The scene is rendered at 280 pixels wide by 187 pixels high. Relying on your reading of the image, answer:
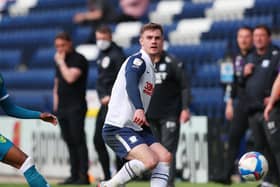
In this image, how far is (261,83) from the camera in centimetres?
984

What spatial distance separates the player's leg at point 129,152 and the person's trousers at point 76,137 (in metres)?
3.82

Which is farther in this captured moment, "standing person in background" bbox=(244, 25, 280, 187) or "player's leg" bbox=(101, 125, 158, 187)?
"standing person in background" bbox=(244, 25, 280, 187)

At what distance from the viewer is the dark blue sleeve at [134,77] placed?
6.81 meters

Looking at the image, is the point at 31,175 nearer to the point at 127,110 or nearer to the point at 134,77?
the point at 127,110

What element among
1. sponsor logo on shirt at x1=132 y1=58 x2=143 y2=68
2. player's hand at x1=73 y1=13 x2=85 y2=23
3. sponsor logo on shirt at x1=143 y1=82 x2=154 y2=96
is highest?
player's hand at x1=73 y1=13 x2=85 y2=23

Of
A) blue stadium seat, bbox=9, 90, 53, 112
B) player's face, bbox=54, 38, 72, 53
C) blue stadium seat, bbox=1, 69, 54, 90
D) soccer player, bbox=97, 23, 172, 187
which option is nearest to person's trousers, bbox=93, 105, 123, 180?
player's face, bbox=54, 38, 72, 53

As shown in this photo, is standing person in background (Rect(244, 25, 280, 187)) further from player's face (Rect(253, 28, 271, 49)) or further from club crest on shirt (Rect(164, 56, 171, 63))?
club crest on shirt (Rect(164, 56, 171, 63))

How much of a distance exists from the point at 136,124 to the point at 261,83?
10.4ft

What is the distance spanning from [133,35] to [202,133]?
297 inches

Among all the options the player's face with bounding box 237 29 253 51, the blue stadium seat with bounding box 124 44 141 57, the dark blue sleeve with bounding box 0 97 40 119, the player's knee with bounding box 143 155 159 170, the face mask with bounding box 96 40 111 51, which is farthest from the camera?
the blue stadium seat with bounding box 124 44 141 57

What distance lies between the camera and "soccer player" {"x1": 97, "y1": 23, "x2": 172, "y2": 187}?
6.88 m

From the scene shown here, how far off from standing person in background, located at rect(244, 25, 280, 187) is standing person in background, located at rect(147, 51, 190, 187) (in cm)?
82

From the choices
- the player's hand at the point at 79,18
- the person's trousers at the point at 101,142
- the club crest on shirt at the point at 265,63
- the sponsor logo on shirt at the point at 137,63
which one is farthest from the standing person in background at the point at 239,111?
the player's hand at the point at 79,18

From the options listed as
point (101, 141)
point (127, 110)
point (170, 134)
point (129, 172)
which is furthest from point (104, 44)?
point (129, 172)
